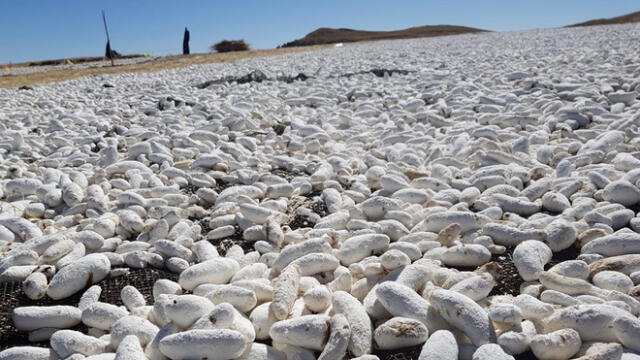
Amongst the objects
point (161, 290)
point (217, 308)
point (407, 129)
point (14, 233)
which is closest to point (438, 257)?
point (217, 308)

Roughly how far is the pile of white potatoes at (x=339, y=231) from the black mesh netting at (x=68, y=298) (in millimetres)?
21

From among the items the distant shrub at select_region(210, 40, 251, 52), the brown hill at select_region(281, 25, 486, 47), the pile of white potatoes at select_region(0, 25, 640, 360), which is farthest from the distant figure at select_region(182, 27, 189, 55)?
the pile of white potatoes at select_region(0, 25, 640, 360)

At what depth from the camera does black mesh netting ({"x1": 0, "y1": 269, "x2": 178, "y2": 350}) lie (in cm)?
117

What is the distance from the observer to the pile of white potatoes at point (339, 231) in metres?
1.04

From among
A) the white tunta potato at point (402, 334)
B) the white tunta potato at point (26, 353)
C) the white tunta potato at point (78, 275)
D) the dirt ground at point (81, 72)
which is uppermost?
the dirt ground at point (81, 72)

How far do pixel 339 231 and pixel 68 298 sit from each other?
81 centimetres

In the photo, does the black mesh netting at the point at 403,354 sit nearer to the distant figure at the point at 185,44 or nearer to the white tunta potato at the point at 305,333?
the white tunta potato at the point at 305,333

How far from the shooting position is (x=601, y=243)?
Answer: 1337 millimetres

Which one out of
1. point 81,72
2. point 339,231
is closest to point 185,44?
point 81,72

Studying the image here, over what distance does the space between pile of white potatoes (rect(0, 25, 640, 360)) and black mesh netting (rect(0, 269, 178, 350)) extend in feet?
0.07

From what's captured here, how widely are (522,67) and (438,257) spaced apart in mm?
4672

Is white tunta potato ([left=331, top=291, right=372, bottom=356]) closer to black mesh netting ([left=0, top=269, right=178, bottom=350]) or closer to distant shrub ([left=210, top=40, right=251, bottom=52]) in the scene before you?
black mesh netting ([left=0, top=269, right=178, bottom=350])

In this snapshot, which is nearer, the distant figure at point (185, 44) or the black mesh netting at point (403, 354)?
the black mesh netting at point (403, 354)

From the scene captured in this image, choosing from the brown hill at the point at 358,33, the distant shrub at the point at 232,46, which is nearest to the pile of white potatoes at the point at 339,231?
the distant shrub at the point at 232,46
